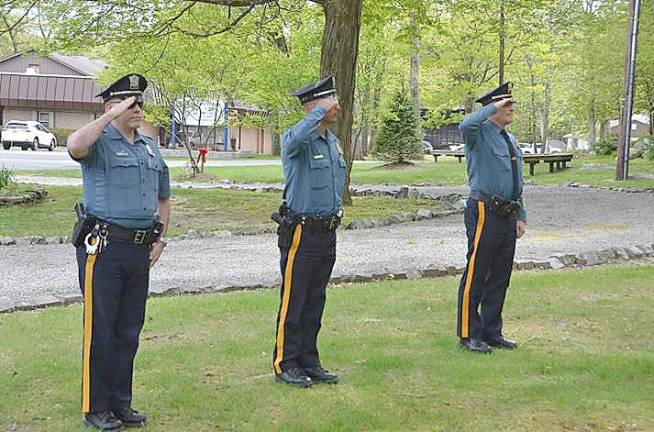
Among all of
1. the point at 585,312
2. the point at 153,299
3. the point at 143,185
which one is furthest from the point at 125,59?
the point at 143,185

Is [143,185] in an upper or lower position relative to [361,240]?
upper

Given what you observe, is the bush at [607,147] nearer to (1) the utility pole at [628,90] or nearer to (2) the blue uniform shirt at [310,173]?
(1) the utility pole at [628,90]

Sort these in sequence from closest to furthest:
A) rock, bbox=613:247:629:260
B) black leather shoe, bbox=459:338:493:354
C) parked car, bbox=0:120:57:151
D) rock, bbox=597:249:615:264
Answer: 1. black leather shoe, bbox=459:338:493:354
2. rock, bbox=597:249:615:264
3. rock, bbox=613:247:629:260
4. parked car, bbox=0:120:57:151

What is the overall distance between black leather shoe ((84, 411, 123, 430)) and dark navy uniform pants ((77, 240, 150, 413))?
0.03 m

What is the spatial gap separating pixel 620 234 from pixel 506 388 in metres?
8.61

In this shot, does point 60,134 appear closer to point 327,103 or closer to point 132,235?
point 327,103

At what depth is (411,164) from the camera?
1373 inches

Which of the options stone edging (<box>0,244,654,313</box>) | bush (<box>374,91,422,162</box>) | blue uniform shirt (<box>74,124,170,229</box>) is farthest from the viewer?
bush (<box>374,91,422,162</box>)

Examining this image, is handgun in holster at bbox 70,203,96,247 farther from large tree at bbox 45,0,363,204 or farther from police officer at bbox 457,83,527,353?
large tree at bbox 45,0,363,204

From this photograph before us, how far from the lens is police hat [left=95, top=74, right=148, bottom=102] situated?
4.67 metres

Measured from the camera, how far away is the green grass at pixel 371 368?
16.1ft

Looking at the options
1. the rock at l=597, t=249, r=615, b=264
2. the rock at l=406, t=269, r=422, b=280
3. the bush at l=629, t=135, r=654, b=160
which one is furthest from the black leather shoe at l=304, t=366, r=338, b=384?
the bush at l=629, t=135, r=654, b=160

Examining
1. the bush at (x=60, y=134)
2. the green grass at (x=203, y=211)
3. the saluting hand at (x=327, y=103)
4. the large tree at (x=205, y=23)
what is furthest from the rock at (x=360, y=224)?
the bush at (x=60, y=134)

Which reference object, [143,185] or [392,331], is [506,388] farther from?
[143,185]
